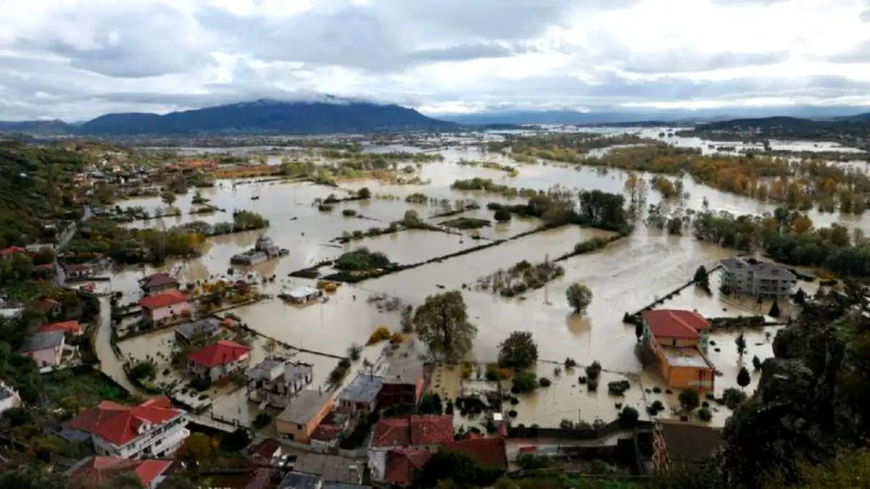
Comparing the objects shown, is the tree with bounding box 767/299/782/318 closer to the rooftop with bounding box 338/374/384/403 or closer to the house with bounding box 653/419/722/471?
the house with bounding box 653/419/722/471

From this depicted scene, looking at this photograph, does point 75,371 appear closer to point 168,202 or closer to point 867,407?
point 867,407

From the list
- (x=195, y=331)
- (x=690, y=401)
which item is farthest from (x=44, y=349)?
(x=690, y=401)

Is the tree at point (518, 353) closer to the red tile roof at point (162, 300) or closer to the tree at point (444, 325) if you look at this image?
the tree at point (444, 325)

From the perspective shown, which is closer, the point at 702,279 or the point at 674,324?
the point at 674,324

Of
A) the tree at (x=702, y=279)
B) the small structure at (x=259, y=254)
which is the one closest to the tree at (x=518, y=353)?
the tree at (x=702, y=279)

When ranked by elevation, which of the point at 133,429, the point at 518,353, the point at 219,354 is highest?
the point at 133,429

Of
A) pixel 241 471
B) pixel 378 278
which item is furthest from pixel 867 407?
pixel 378 278

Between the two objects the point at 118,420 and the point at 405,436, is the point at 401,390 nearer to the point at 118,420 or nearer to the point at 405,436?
the point at 405,436
